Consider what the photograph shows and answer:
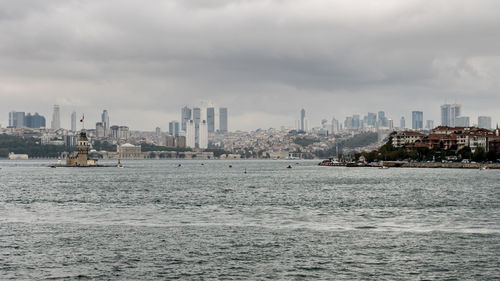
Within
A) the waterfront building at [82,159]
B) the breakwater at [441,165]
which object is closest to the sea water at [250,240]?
the breakwater at [441,165]

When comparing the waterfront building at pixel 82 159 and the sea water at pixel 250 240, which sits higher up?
the waterfront building at pixel 82 159

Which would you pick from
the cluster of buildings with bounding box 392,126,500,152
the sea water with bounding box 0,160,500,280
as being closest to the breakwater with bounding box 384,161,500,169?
the cluster of buildings with bounding box 392,126,500,152

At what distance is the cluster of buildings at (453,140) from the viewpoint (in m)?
160

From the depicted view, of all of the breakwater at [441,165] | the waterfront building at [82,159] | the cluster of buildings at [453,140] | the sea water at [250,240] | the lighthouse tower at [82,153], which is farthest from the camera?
the cluster of buildings at [453,140]

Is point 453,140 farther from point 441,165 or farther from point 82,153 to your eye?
point 82,153

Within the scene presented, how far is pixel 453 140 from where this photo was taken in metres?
170

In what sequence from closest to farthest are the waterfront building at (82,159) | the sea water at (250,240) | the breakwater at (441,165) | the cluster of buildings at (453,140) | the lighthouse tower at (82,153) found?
the sea water at (250,240) → the breakwater at (441,165) → the lighthouse tower at (82,153) → the waterfront building at (82,159) → the cluster of buildings at (453,140)

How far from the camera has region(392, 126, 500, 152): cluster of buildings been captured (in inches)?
6297

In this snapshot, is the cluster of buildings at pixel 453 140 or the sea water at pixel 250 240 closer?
the sea water at pixel 250 240

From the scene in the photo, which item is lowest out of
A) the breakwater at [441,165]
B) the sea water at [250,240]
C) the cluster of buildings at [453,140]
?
the sea water at [250,240]

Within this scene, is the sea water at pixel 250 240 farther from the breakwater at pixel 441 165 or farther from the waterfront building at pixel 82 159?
the waterfront building at pixel 82 159

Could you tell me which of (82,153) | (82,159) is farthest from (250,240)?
(82,159)

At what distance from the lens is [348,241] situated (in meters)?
29.7

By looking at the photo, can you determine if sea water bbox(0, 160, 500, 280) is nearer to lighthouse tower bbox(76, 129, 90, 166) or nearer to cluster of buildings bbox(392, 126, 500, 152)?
lighthouse tower bbox(76, 129, 90, 166)
